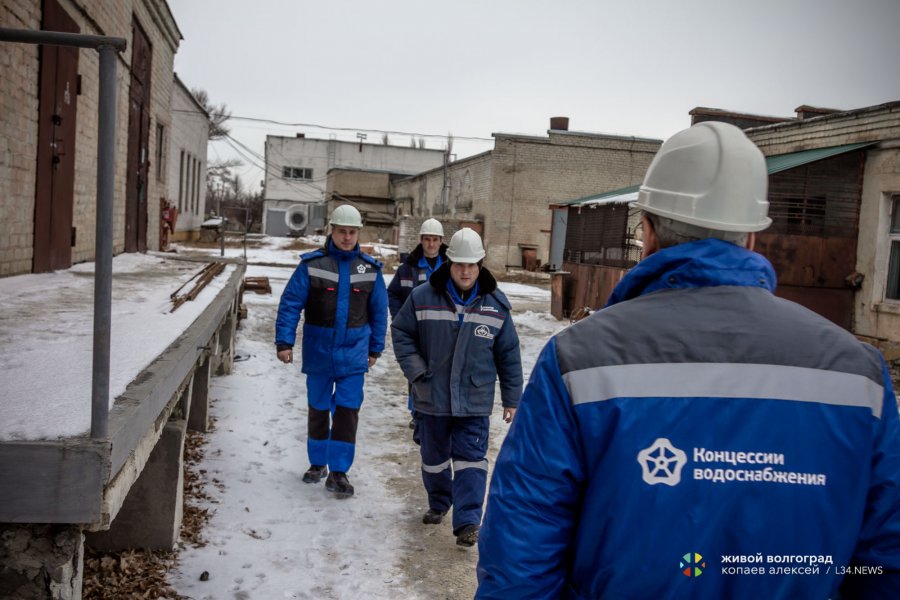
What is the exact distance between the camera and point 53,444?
2.23 meters

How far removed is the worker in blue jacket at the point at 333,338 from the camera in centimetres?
534

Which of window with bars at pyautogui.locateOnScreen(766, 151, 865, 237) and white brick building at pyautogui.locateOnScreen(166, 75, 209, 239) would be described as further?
white brick building at pyautogui.locateOnScreen(166, 75, 209, 239)

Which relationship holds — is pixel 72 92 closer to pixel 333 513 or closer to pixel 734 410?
pixel 333 513

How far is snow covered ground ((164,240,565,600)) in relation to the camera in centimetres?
393

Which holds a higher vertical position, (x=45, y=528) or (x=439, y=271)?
(x=439, y=271)

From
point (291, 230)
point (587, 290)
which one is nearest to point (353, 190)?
point (291, 230)

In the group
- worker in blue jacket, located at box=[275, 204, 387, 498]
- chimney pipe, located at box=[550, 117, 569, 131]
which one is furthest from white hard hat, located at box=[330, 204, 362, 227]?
chimney pipe, located at box=[550, 117, 569, 131]

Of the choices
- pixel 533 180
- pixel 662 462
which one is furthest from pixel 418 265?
pixel 533 180

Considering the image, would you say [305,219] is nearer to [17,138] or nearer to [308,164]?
[308,164]

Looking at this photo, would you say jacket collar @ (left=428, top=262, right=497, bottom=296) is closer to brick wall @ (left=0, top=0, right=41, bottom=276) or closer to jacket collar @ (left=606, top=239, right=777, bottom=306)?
jacket collar @ (left=606, top=239, right=777, bottom=306)

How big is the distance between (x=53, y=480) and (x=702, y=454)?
1.88 metres

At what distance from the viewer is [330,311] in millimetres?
5395

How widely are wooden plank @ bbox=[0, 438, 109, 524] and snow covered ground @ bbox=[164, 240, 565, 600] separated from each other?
1.61 meters

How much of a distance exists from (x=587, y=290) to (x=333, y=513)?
11.1 metres
